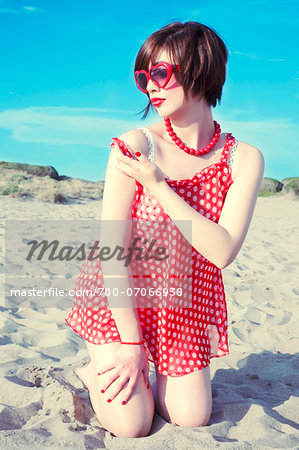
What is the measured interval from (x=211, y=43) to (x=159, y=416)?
1.81 m

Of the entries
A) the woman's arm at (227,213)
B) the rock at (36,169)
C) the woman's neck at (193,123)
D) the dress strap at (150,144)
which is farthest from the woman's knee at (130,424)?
the rock at (36,169)

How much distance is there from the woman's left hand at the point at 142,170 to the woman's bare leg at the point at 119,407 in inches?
32.4

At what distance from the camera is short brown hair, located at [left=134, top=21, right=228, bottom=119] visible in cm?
222

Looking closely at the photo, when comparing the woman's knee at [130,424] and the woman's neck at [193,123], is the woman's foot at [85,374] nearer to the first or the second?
the woman's knee at [130,424]

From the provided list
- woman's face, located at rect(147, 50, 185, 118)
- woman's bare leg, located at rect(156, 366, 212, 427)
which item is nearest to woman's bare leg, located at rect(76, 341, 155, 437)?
woman's bare leg, located at rect(156, 366, 212, 427)

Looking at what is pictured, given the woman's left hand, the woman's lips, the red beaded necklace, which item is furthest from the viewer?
the red beaded necklace

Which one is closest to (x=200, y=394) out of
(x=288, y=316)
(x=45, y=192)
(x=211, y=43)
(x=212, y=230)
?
(x=212, y=230)

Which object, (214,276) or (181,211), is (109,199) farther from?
(214,276)

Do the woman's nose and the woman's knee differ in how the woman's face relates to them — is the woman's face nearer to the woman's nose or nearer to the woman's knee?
the woman's nose

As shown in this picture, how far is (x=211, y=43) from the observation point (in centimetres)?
222

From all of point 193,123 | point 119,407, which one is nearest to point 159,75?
point 193,123

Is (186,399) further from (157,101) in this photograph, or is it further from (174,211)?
(157,101)

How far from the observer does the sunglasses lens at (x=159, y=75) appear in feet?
7.34

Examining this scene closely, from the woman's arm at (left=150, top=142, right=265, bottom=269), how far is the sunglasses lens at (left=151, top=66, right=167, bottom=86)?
503 mm
